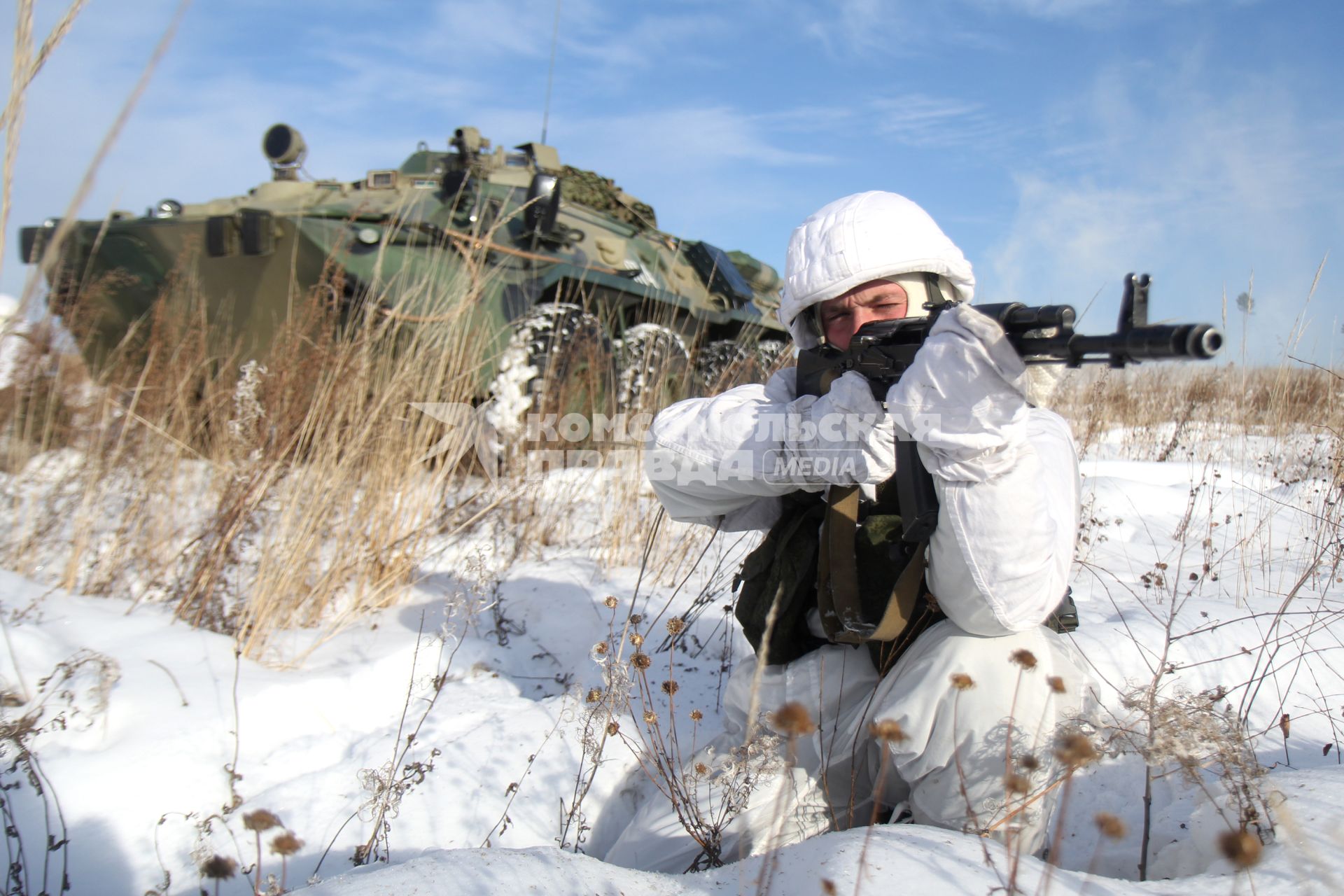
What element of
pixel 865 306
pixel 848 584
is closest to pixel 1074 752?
pixel 848 584

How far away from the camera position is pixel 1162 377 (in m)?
6.84

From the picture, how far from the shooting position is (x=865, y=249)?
5.45ft

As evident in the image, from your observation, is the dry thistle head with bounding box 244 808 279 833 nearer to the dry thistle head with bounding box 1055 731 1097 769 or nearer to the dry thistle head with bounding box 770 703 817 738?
the dry thistle head with bounding box 770 703 817 738

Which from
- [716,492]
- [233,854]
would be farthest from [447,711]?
[716,492]

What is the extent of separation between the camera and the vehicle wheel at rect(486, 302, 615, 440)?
3.86 meters

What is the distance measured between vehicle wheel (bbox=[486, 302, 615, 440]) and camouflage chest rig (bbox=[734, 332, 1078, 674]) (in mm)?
2127

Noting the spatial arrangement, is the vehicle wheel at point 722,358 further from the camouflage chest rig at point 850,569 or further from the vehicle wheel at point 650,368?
the camouflage chest rig at point 850,569

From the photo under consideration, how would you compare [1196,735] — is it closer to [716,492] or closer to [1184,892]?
[1184,892]

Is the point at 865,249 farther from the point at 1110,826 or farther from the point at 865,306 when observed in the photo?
the point at 1110,826

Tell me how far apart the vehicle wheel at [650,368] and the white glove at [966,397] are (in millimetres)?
2411

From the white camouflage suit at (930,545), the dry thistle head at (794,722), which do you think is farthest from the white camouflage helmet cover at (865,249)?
the dry thistle head at (794,722)

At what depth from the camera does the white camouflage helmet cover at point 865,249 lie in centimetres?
166

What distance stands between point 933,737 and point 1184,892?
0.45m

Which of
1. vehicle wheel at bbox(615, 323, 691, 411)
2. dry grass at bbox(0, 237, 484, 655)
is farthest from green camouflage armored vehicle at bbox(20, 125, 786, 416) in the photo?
dry grass at bbox(0, 237, 484, 655)
